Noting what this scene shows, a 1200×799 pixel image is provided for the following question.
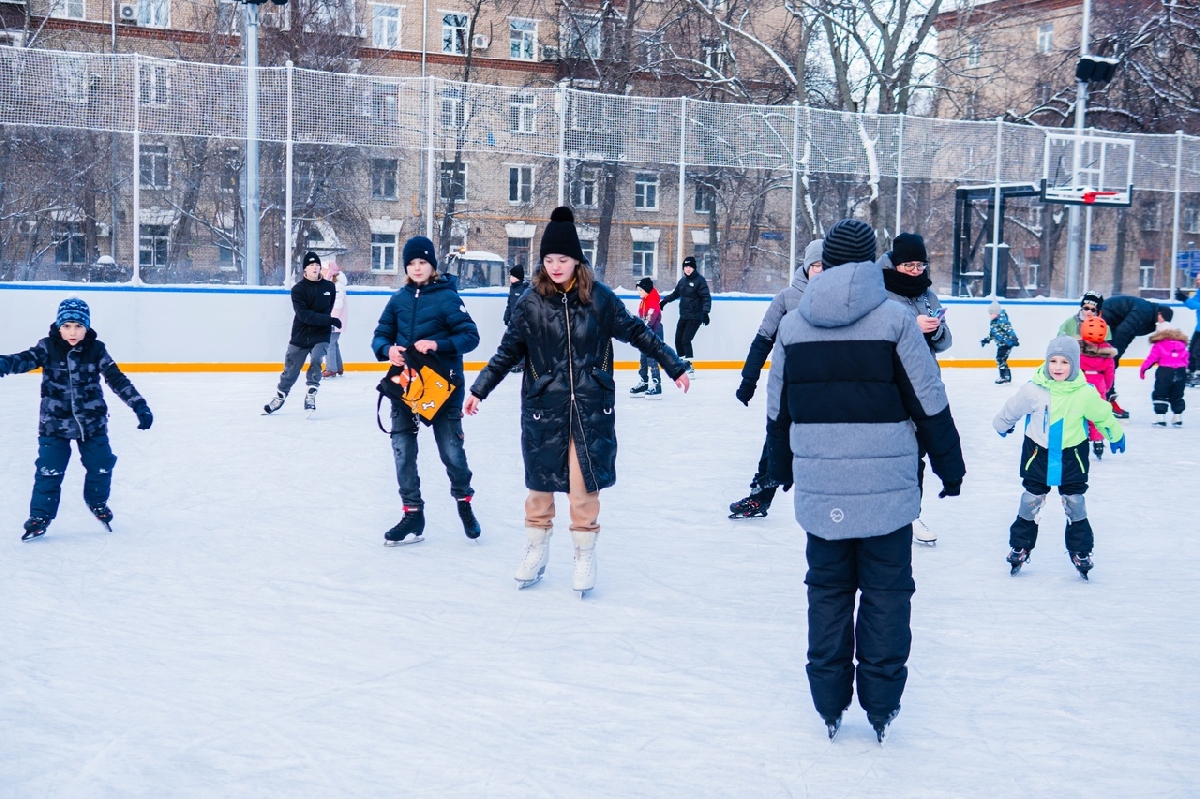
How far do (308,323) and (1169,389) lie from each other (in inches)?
289

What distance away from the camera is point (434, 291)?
6.02m

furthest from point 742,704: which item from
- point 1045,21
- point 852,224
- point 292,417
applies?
point 1045,21

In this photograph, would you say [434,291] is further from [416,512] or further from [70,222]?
[70,222]

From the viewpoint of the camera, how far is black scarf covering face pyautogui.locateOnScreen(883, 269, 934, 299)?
17.0 ft

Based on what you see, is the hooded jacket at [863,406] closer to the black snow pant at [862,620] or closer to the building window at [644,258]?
the black snow pant at [862,620]

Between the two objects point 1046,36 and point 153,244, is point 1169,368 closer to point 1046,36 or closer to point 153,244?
point 153,244

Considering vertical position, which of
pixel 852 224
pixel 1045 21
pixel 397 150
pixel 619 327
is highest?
pixel 1045 21

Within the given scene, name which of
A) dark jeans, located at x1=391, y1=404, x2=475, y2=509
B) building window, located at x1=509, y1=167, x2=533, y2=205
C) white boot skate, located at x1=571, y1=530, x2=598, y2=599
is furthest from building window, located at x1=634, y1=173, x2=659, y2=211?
white boot skate, located at x1=571, y1=530, x2=598, y2=599

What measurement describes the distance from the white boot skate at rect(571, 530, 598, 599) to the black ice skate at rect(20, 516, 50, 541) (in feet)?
8.60

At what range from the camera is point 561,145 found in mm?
16078

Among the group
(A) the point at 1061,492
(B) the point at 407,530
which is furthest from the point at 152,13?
(A) the point at 1061,492

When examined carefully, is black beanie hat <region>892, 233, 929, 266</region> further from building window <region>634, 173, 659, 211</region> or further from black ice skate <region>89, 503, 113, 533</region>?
building window <region>634, 173, 659, 211</region>

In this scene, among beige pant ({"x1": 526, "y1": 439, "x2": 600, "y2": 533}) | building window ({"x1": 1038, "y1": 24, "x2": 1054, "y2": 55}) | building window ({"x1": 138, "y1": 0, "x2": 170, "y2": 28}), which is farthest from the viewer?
building window ({"x1": 1038, "y1": 24, "x2": 1054, "y2": 55})

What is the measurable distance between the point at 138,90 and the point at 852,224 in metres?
12.8
